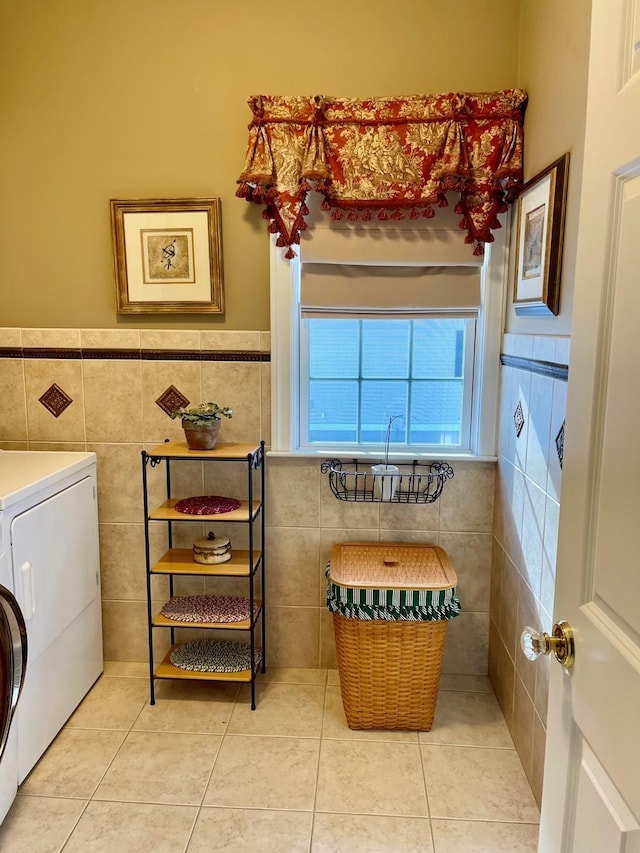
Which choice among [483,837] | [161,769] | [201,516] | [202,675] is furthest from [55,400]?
[483,837]

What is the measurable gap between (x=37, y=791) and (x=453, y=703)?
149 cm

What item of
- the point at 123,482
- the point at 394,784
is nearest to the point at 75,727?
the point at 123,482

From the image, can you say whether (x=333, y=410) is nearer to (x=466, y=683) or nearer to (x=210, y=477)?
(x=210, y=477)

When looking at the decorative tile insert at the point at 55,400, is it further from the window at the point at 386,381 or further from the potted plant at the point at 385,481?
the potted plant at the point at 385,481

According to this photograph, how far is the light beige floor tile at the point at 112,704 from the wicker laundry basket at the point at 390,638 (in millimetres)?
819

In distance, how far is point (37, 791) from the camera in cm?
196

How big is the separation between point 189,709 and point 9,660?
Result: 1490 millimetres

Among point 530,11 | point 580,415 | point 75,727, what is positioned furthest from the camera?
point 75,727

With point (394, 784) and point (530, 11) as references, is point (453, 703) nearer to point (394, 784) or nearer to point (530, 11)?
point (394, 784)

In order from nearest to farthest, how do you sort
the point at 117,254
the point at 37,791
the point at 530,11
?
1. the point at 37,791
2. the point at 530,11
3. the point at 117,254

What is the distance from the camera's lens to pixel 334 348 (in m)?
2.52

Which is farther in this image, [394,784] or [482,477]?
[482,477]

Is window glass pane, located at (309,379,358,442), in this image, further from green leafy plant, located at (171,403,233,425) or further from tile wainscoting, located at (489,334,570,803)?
tile wainscoting, located at (489,334,570,803)

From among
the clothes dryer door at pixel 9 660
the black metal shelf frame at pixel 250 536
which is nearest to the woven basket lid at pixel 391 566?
the black metal shelf frame at pixel 250 536
